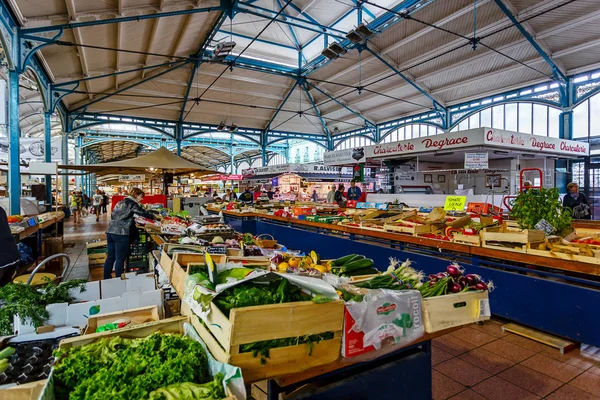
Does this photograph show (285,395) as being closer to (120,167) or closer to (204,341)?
(204,341)

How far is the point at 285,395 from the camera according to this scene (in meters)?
1.62

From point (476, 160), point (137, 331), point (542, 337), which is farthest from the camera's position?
point (476, 160)

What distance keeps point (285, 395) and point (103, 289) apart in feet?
6.04

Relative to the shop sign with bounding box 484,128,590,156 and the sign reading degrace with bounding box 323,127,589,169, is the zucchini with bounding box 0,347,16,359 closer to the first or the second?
the sign reading degrace with bounding box 323,127,589,169

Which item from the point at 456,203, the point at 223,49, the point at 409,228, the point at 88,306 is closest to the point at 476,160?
the point at 456,203

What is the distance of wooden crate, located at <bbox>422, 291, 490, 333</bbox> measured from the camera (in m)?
1.82

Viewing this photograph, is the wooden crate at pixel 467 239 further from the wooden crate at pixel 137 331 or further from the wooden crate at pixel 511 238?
the wooden crate at pixel 137 331

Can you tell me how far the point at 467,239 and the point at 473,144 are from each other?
14.4ft

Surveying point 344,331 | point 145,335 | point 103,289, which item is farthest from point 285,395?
point 103,289

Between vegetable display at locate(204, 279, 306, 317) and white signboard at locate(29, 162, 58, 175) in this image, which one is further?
white signboard at locate(29, 162, 58, 175)

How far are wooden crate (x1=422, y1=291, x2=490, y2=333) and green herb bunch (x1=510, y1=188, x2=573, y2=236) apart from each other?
7.06ft

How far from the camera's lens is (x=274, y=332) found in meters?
1.39

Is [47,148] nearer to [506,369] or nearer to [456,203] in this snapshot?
[456,203]

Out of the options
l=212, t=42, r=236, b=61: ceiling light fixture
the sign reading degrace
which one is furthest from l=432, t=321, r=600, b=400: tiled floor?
l=212, t=42, r=236, b=61: ceiling light fixture
